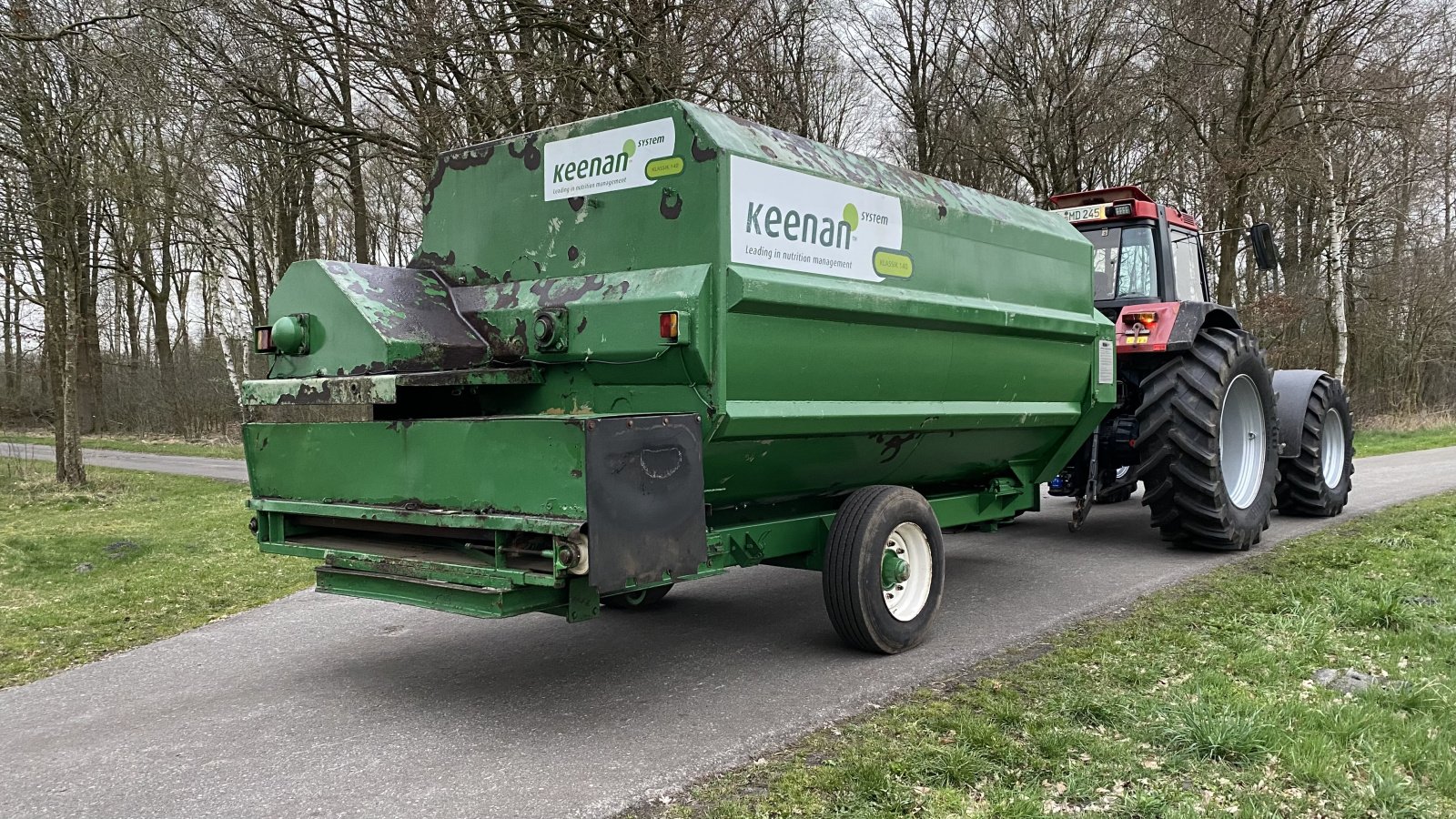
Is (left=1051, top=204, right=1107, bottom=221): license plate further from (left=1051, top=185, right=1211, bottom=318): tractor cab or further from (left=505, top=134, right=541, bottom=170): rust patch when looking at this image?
(left=505, top=134, right=541, bottom=170): rust patch

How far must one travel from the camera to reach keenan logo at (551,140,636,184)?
4.50 meters

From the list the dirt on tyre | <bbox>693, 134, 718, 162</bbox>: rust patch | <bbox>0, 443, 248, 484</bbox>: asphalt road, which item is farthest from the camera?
<bbox>0, 443, 248, 484</bbox>: asphalt road

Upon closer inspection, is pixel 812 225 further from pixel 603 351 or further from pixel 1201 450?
pixel 1201 450

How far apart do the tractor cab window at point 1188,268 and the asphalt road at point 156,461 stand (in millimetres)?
13065

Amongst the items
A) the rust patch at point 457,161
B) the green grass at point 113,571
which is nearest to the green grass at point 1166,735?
the rust patch at point 457,161

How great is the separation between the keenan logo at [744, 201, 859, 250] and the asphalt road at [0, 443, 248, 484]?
13087 mm

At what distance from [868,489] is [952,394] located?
2.69 ft

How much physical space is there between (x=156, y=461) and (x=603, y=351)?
734 inches

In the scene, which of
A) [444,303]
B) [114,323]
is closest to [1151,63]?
[444,303]

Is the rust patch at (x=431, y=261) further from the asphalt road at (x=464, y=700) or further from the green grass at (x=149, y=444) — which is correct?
the green grass at (x=149, y=444)

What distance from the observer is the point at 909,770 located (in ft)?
11.3

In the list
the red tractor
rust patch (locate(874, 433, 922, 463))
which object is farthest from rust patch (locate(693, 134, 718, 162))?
the red tractor

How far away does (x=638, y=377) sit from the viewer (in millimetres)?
4375

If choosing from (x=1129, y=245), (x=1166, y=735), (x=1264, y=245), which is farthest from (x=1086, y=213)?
(x=1166, y=735)
